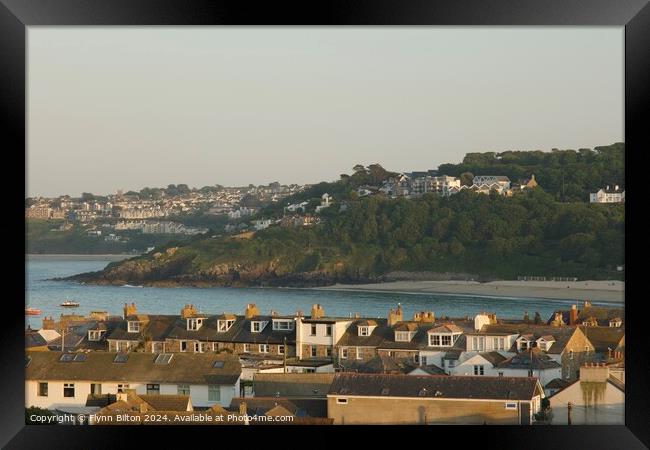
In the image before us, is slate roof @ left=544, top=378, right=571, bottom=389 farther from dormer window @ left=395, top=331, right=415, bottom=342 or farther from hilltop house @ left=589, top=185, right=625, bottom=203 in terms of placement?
hilltop house @ left=589, top=185, right=625, bottom=203

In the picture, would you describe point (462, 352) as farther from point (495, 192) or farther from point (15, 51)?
point (495, 192)

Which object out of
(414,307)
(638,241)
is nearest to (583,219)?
(414,307)

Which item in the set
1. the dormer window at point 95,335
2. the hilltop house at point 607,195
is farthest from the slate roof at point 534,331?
the hilltop house at point 607,195

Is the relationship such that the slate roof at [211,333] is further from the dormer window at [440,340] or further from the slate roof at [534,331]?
the slate roof at [534,331]

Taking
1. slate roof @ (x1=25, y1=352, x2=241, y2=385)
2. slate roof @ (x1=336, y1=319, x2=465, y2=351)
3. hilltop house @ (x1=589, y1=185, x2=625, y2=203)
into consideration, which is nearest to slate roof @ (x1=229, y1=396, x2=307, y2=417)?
slate roof @ (x1=25, y1=352, x2=241, y2=385)

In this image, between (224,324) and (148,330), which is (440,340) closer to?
(224,324)
